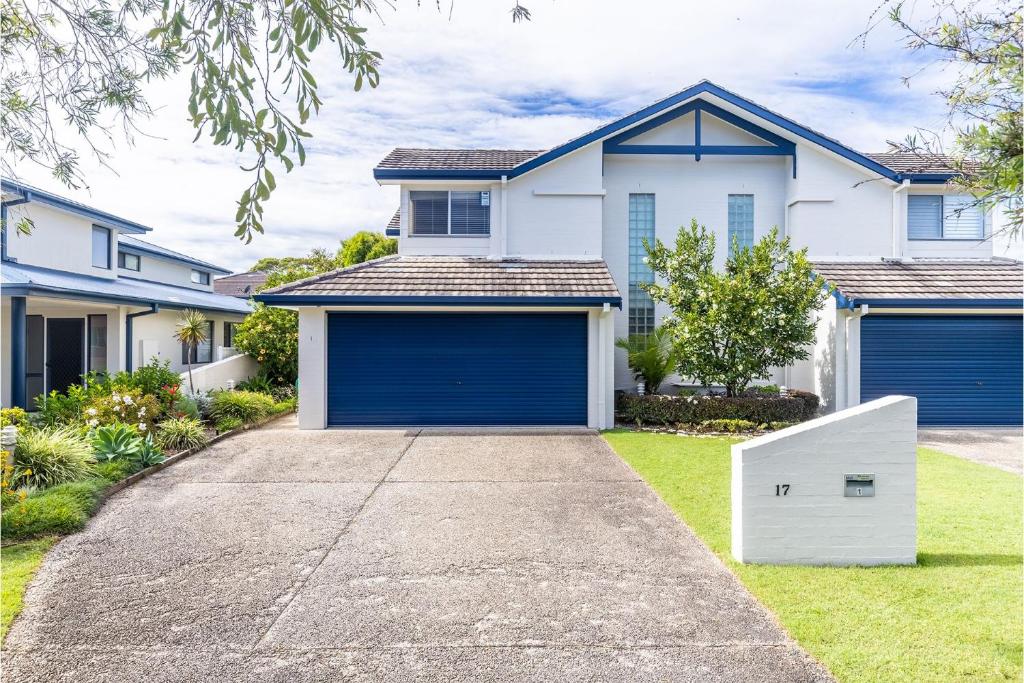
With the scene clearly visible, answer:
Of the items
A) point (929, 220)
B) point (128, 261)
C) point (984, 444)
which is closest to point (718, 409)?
point (984, 444)

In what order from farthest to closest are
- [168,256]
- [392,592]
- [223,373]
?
[168,256] < [223,373] < [392,592]

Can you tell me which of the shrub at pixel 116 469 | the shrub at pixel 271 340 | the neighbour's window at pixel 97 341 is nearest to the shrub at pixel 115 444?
the shrub at pixel 116 469

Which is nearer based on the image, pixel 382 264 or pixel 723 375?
pixel 723 375

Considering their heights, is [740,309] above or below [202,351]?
above

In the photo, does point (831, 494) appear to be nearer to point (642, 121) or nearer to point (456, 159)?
point (642, 121)

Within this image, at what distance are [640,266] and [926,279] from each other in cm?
670

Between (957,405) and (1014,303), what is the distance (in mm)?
2508

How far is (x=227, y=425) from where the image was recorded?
12.9 meters

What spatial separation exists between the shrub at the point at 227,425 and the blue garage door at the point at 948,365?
14.3 metres

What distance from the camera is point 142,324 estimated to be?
17578 mm

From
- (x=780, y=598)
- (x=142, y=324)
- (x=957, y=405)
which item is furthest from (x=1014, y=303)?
(x=142, y=324)

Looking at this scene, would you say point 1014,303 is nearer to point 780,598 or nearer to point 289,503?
point 780,598

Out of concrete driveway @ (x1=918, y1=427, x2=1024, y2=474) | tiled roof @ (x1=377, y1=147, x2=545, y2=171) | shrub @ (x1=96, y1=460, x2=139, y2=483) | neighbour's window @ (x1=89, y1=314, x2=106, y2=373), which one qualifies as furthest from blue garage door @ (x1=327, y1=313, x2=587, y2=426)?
neighbour's window @ (x1=89, y1=314, x2=106, y2=373)

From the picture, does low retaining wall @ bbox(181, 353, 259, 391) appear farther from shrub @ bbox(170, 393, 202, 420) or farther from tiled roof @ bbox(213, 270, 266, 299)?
tiled roof @ bbox(213, 270, 266, 299)
